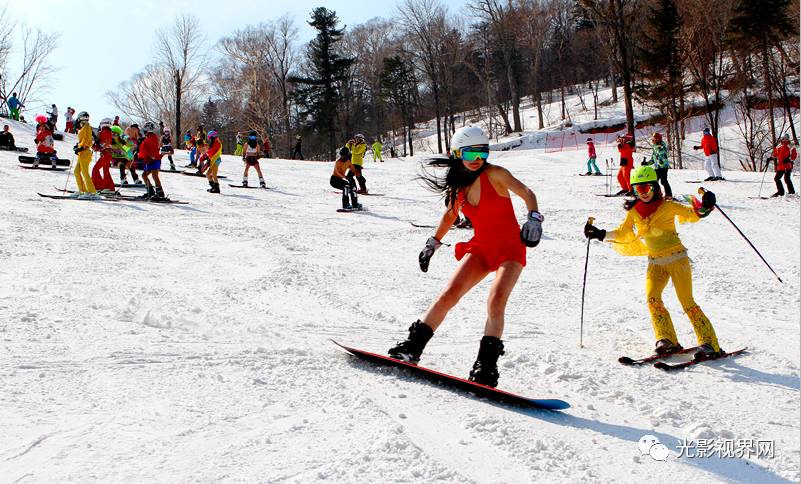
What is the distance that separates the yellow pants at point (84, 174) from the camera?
13.0 meters

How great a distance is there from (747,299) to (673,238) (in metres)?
2.71

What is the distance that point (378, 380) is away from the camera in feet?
13.6

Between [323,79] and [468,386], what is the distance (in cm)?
4790

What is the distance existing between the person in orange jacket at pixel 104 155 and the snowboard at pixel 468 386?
1104 centimetres

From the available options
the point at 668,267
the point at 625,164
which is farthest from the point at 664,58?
the point at 668,267

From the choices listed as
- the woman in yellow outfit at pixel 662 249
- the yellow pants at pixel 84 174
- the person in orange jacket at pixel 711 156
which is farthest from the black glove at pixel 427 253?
the person in orange jacket at pixel 711 156

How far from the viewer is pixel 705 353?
491 cm

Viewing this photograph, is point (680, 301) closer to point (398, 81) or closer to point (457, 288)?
point (457, 288)

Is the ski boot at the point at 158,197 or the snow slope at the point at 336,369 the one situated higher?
the ski boot at the point at 158,197

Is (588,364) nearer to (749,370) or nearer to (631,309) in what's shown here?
(749,370)

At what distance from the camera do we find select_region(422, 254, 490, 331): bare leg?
428cm

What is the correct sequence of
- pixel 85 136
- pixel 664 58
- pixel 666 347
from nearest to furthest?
pixel 666 347 < pixel 85 136 < pixel 664 58

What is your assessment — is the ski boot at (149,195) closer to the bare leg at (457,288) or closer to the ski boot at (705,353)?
the bare leg at (457,288)

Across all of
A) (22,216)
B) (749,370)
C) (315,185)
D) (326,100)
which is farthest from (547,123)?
(749,370)
